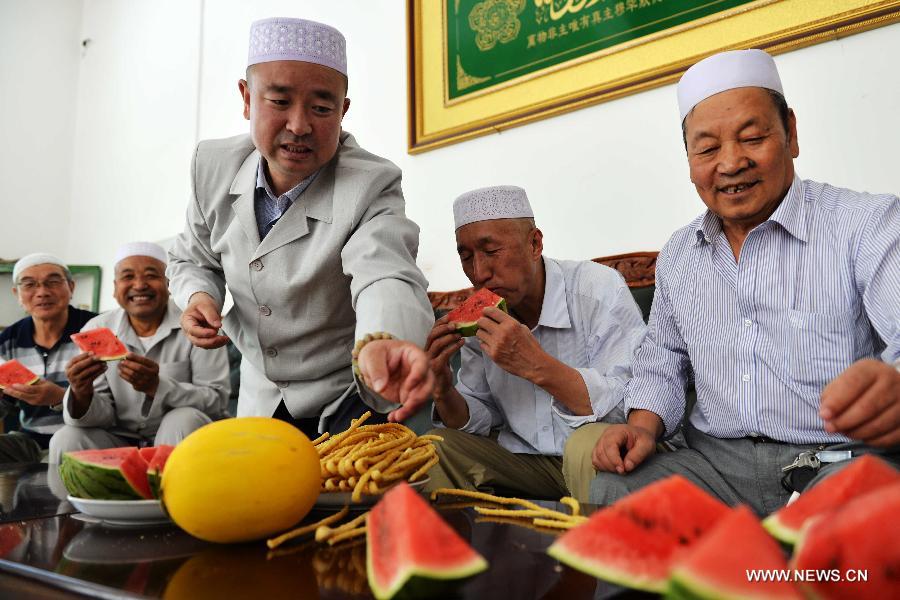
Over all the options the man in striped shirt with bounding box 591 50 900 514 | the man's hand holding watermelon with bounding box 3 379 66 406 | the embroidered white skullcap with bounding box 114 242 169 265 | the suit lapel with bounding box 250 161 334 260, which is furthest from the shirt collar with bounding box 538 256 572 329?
the man's hand holding watermelon with bounding box 3 379 66 406

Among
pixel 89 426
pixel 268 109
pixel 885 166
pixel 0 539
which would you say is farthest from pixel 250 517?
pixel 89 426

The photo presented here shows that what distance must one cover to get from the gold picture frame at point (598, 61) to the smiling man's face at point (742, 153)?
752 mm

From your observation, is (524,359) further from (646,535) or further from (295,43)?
(646,535)

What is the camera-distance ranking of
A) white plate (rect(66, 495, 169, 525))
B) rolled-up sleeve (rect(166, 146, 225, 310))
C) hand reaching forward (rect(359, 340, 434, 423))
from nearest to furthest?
white plate (rect(66, 495, 169, 525)) < hand reaching forward (rect(359, 340, 434, 423)) < rolled-up sleeve (rect(166, 146, 225, 310))

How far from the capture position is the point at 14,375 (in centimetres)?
305

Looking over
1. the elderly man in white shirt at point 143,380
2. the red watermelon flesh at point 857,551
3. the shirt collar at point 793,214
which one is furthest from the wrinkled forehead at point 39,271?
the red watermelon flesh at point 857,551

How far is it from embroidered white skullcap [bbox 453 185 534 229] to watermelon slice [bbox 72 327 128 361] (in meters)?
1.55

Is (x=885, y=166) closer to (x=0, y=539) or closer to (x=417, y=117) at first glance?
(x=417, y=117)

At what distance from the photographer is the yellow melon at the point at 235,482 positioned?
2.67ft

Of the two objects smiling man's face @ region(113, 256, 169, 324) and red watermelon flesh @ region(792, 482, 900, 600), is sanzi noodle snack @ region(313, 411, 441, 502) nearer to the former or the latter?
red watermelon flesh @ region(792, 482, 900, 600)

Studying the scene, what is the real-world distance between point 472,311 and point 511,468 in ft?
1.61

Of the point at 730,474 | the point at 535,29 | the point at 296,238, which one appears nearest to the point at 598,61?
the point at 535,29

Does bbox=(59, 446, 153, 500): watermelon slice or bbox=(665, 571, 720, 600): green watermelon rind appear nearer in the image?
bbox=(665, 571, 720, 600): green watermelon rind

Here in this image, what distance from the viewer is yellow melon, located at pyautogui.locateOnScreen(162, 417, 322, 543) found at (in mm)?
814
